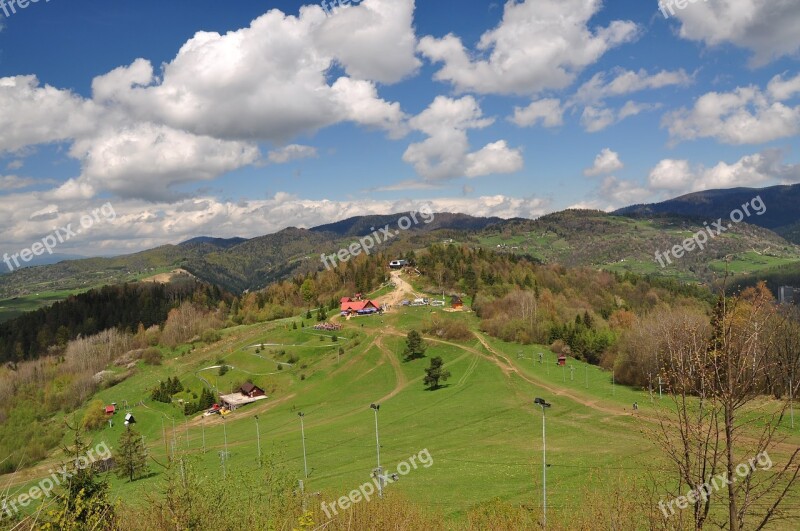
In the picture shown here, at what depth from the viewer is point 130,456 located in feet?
196

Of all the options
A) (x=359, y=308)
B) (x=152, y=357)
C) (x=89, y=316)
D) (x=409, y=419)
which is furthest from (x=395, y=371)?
(x=89, y=316)

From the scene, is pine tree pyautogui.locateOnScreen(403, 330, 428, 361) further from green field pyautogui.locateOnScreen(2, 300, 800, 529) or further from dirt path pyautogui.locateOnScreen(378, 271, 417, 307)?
dirt path pyautogui.locateOnScreen(378, 271, 417, 307)

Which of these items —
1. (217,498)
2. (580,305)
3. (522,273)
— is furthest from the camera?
(522,273)

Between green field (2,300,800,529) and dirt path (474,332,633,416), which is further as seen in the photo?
dirt path (474,332,633,416)

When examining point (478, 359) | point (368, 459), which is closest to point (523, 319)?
point (478, 359)

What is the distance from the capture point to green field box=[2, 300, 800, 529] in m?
35.7

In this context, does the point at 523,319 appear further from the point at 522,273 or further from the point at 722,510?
the point at 722,510

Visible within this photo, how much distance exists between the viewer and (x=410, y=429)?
57.5 metres

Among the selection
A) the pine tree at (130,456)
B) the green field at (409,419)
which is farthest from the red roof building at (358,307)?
the pine tree at (130,456)

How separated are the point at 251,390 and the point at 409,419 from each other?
41.6 metres

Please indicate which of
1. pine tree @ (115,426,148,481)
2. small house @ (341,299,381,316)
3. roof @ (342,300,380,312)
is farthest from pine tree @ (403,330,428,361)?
pine tree @ (115,426,148,481)

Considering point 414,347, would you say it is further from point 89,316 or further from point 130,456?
point 89,316

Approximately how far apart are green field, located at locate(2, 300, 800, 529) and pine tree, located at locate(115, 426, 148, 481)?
5.58 feet

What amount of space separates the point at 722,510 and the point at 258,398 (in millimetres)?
78437
